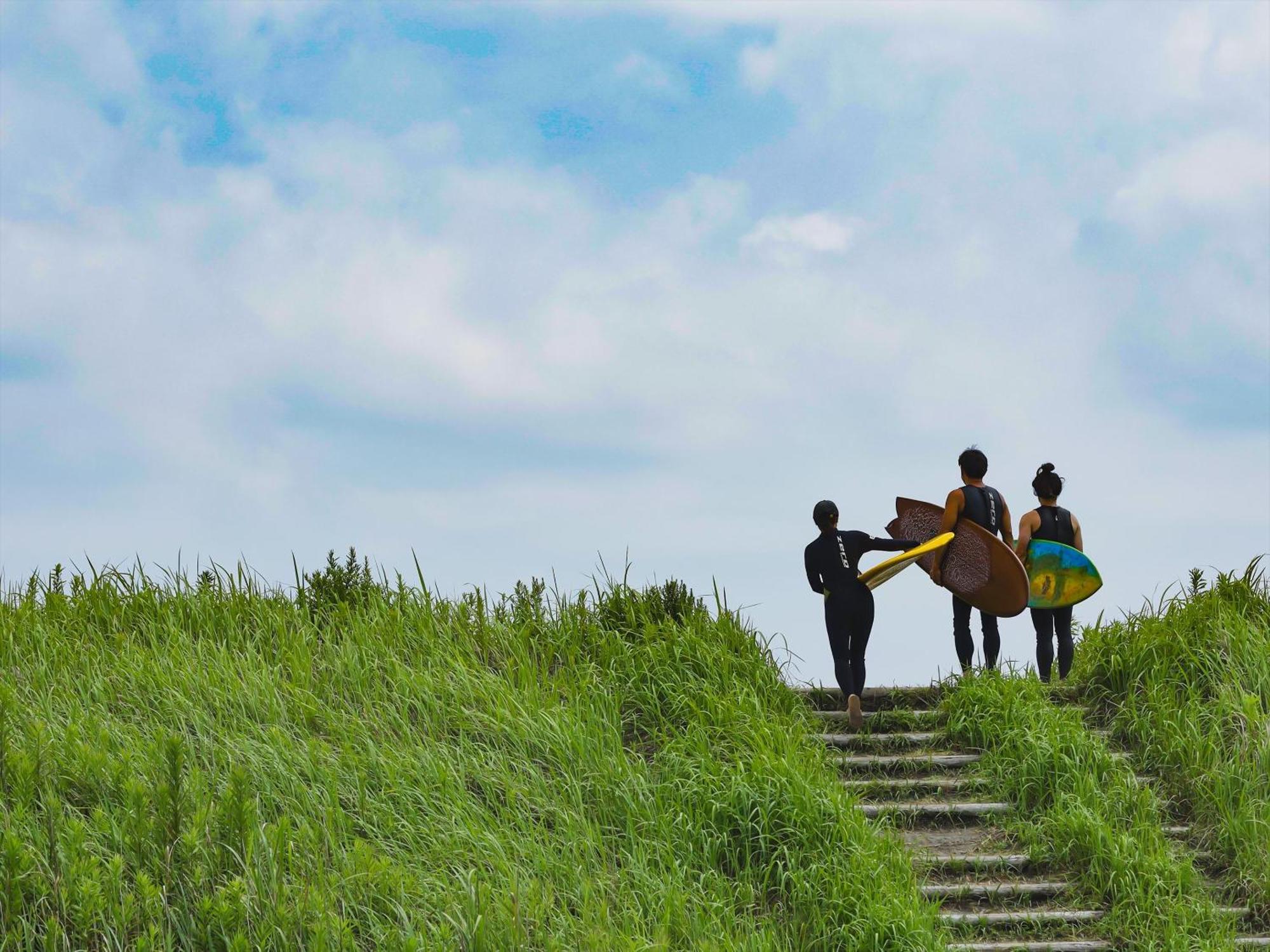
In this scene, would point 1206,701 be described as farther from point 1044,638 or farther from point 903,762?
point 903,762

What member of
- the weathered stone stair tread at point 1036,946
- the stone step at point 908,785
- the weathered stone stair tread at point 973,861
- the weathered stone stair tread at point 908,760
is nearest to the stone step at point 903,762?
the weathered stone stair tread at point 908,760

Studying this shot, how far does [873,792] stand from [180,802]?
5.17m

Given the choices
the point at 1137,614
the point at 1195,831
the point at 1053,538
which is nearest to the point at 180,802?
the point at 1195,831

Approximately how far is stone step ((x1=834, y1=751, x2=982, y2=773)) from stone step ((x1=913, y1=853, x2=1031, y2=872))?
1.19 meters

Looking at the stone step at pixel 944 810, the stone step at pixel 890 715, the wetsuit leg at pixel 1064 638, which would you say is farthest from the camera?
the wetsuit leg at pixel 1064 638

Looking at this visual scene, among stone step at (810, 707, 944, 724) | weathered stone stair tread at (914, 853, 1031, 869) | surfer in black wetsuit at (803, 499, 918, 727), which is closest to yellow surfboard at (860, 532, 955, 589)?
surfer in black wetsuit at (803, 499, 918, 727)

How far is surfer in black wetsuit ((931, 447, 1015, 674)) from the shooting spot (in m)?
11.1

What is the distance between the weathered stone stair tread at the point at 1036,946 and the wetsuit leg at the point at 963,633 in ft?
12.2

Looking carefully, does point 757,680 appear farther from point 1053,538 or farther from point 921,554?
point 1053,538

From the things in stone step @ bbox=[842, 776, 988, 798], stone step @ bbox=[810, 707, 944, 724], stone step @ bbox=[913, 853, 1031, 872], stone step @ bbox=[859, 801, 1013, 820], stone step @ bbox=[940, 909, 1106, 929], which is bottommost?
stone step @ bbox=[940, 909, 1106, 929]

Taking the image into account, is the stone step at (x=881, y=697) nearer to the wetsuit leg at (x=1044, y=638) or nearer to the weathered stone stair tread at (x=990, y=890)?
the wetsuit leg at (x=1044, y=638)

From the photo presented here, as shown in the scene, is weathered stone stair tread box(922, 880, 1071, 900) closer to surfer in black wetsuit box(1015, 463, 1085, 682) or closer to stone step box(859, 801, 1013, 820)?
stone step box(859, 801, 1013, 820)

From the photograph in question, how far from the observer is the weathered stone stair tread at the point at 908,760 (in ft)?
31.7

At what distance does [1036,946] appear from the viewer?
7672 millimetres
